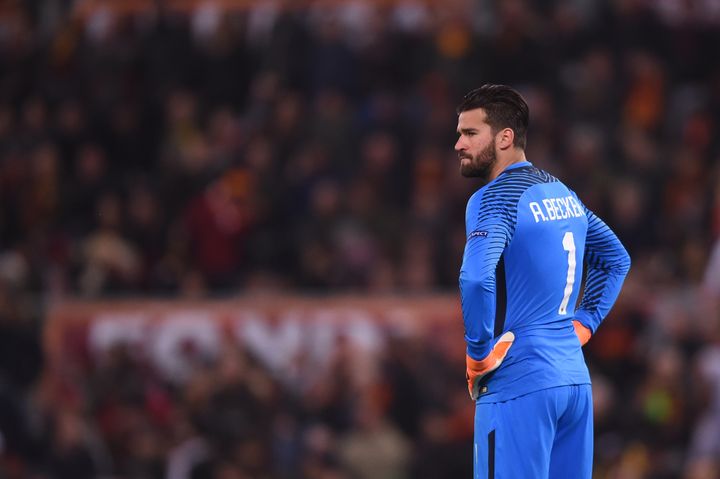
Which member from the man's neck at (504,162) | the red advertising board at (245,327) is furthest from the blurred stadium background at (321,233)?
the man's neck at (504,162)

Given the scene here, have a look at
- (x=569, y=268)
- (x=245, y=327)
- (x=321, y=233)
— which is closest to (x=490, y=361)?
(x=569, y=268)

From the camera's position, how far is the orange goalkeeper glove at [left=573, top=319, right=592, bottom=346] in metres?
6.39

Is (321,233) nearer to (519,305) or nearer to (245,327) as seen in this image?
(245,327)

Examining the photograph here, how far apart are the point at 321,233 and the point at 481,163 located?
8863mm

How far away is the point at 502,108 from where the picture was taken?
20.0ft

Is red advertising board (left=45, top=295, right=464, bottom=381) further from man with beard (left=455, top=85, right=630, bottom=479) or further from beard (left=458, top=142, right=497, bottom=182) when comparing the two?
beard (left=458, top=142, right=497, bottom=182)

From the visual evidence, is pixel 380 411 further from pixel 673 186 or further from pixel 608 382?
pixel 673 186

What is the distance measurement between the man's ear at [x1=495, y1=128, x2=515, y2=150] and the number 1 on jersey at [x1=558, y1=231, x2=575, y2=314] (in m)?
0.52

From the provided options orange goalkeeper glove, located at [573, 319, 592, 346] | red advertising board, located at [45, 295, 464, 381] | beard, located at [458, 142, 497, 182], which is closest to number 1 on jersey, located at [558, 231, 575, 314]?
orange goalkeeper glove, located at [573, 319, 592, 346]

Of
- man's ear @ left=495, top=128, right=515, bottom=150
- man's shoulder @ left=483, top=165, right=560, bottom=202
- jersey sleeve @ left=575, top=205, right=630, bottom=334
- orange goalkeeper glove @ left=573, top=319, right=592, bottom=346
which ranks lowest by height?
orange goalkeeper glove @ left=573, top=319, right=592, bottom=346

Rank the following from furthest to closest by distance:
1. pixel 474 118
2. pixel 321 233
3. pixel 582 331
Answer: pixel 321 233, pixel 582 331, pixel 474 118

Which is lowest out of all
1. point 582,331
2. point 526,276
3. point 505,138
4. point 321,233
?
point 321,233

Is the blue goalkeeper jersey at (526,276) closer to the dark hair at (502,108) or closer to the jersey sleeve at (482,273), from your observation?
the jersey sleeve at (482,273)

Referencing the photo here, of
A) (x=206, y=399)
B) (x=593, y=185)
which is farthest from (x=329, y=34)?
(x=206, y=399)
